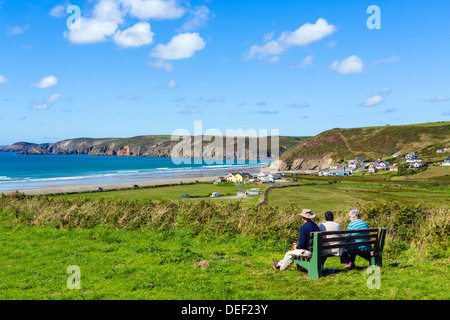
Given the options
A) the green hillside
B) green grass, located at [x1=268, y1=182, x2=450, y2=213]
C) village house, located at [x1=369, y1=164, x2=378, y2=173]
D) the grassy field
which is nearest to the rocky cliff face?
the green hillside

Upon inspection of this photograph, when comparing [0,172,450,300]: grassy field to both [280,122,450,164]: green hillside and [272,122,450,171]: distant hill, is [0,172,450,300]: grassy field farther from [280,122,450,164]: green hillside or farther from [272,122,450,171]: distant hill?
[272,122,450,171]: distant hill

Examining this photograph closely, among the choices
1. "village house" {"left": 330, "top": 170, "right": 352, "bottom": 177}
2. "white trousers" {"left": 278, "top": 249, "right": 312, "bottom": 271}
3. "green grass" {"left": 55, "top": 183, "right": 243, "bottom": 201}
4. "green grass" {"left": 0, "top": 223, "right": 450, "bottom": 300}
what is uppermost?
"white trousers" {"left": 278, "top": 249, "right": 312, "bottom": 271}

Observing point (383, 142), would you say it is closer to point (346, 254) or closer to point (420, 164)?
point (420, 164)

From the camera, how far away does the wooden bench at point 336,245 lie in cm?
757

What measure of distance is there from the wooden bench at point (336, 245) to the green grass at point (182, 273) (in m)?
0.29

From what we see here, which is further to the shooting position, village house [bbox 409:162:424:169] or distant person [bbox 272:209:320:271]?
village house [bbox 409:162:424:169]

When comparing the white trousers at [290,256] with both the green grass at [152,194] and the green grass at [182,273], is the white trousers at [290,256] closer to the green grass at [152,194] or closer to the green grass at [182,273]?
the green grass at [182,273]

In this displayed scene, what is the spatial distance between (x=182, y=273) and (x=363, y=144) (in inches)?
5872

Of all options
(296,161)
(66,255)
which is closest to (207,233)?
(66,255)

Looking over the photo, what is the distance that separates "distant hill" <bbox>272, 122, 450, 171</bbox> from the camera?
129750 millimetres

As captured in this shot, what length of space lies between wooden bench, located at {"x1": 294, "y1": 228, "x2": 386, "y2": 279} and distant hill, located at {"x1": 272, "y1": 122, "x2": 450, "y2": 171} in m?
124

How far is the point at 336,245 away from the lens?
314 inches

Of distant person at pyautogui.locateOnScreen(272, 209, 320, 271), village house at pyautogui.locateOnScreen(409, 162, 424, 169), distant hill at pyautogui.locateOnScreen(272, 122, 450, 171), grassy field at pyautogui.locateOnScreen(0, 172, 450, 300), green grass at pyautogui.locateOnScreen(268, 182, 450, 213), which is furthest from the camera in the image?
distant hill at pyautogui.locateOnScreen(272, 122, 450, 171)
